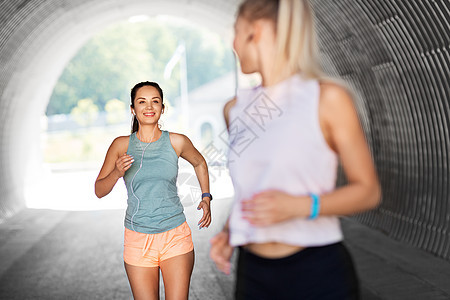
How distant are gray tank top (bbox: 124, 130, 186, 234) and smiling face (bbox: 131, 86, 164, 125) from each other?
145 millimetres

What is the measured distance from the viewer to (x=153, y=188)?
400 cm

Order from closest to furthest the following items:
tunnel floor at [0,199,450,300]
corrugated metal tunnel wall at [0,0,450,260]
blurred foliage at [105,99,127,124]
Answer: tunnel floor at [0,199,450,300] → corrugated metal tunnel wall at [0,0,450,260] → blurred foliage at [105,99,127,124]

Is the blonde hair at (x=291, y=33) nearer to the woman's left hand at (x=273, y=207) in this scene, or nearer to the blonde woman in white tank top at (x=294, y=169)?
the blonde woman in white tank top at (x=294, y=169)

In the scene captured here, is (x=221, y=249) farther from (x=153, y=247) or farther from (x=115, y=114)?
(x=115, y=114)

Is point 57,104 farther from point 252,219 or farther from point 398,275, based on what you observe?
point 252,219

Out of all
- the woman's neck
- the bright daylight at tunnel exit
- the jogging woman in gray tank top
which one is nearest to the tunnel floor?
the jogging woman in gray tank top

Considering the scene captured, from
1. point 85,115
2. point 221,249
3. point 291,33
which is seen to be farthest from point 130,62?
point 291,33

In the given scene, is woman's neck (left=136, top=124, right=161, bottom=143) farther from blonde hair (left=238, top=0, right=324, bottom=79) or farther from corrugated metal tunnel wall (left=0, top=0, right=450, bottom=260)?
blonde hair (left=238, top=0, right=324, bottom=79)

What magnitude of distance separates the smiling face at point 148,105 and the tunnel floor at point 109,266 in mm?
2695

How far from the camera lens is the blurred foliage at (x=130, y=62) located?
6988 cm

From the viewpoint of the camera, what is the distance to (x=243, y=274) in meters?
2.18

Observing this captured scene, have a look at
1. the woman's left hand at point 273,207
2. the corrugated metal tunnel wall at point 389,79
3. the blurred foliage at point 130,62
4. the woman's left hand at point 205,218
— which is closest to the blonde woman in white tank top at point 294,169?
the woman's left hand at point 273,207

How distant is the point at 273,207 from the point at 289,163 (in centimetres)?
19

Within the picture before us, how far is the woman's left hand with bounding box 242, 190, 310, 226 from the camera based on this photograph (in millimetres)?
1853
